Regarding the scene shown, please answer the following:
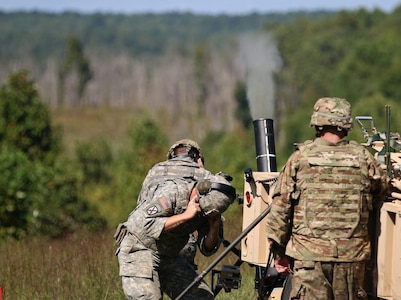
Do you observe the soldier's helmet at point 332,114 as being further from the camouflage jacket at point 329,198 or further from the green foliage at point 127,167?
the green foliage at point 127,167

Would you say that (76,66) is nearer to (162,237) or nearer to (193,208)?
(162,237)

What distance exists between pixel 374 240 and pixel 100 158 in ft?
250

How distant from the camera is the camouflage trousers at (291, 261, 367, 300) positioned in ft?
23.9

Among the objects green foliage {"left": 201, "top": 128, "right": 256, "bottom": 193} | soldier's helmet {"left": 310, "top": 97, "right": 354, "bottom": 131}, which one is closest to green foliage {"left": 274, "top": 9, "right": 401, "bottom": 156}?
green foliage {"left": 201, "top": 128, "right": 256, "bottom": 193}

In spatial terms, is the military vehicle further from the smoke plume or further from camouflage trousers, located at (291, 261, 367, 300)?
the smoke plume

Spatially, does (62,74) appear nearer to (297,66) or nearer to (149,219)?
(297,66)

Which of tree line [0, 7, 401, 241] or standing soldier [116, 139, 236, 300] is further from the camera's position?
tree line [0, 7, 401, 241]

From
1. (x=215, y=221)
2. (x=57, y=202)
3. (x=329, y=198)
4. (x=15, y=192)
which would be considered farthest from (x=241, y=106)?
(x=329, y=198)

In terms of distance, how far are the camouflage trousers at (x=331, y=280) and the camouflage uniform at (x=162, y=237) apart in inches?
32.7

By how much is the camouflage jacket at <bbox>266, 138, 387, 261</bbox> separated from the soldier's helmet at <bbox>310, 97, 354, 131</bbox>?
0.13 m

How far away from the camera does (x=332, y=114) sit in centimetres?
733

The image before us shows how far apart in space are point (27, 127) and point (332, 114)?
4305 centimetres

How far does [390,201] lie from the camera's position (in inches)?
296

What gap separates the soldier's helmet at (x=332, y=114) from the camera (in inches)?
288
